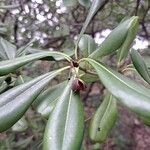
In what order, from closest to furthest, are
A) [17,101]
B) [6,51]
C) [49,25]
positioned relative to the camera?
[17,101], [6,51], [49,25]

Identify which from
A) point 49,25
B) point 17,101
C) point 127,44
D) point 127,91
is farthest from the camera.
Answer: point 49,25

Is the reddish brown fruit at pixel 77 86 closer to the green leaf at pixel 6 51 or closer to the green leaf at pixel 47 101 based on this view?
the green leaf at pixel 47 101

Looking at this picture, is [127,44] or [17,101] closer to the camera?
[17,101]

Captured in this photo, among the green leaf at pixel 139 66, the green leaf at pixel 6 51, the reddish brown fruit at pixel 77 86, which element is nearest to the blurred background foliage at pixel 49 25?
the green leaf at pixel 6 51

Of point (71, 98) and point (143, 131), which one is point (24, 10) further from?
point (143, 131)

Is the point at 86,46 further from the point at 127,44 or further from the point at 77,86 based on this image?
the point at 77,86

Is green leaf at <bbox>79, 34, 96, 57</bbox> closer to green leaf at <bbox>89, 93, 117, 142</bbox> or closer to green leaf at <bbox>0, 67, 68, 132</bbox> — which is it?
green leaf at <bbox>89, 93, 117, 142</bbox>

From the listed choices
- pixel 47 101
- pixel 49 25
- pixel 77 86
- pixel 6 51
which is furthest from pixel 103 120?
pixel 49 25

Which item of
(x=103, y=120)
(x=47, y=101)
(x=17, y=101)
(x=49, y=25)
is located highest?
(x=17, y=101)
